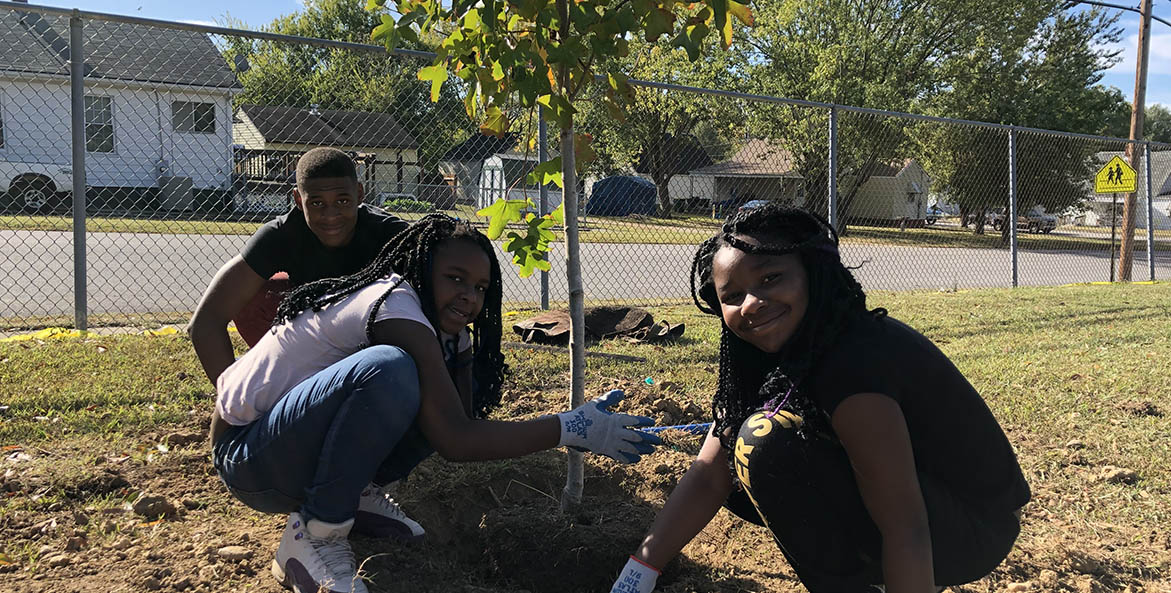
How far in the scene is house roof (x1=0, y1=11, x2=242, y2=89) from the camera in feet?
17.4

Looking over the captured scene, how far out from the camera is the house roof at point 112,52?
5.30 m

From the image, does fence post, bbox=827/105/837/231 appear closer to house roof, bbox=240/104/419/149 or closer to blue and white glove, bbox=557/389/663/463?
house roof, bbox=240/104/419/149

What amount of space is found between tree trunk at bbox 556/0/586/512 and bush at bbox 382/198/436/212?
125 inches

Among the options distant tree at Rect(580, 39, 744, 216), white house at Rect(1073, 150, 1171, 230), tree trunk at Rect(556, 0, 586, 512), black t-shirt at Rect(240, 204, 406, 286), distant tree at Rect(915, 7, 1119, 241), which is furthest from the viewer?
white house at Rect(1073, 150, 1171, 230)

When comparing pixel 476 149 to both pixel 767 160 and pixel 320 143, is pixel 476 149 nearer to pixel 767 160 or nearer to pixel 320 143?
pixel 320 143

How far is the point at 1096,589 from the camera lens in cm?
236

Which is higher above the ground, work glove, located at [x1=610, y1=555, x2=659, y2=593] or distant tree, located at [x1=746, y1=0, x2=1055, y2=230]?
distant tree, located at [x1=746, y1=0, x2=1055, y2=230]

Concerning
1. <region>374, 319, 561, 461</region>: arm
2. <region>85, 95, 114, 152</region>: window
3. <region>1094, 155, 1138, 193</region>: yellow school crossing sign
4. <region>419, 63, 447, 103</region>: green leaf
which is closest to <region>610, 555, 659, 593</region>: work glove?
<region>374, 319, 561, 461</region>: arm

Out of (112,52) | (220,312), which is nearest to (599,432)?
(220,312)

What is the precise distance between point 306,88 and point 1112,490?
16.3 feet

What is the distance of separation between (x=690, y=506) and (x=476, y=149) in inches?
198

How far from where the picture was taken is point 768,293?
1.81 metres


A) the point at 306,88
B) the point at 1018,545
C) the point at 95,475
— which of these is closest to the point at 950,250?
the point at 306,88

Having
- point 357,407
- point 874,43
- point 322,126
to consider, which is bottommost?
point 357,407
